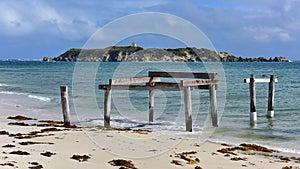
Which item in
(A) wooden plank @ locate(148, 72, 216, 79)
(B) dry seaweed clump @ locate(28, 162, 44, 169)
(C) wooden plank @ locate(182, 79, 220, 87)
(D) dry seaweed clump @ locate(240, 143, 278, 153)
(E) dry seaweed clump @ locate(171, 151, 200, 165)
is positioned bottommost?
(D) dry seaweed clump @ locate(240, 143, 278, 153)

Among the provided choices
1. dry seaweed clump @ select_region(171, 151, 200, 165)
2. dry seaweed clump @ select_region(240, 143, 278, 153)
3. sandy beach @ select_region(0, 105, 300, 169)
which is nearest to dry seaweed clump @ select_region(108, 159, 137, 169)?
sandy beach @ select_region(0, 105, 300, 169)

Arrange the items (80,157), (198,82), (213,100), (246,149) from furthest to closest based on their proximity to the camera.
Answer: (213,100)
(198,82)
(246,149)
(80,157)

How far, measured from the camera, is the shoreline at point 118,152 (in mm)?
9945

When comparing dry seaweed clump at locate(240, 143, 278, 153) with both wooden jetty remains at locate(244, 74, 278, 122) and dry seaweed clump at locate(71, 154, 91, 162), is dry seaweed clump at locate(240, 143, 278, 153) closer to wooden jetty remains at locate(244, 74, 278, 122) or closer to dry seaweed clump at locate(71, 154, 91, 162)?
dry seaweed clump at locate(71, 154, 91, 162)

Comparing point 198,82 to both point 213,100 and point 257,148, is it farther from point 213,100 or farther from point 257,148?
point 257,148

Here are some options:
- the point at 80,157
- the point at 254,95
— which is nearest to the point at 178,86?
the point at 254,95

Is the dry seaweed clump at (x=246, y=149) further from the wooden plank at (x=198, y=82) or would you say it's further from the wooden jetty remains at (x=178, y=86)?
the wooden plank at (x=198, y=82)

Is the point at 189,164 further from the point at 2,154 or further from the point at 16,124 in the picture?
the point at 16,124

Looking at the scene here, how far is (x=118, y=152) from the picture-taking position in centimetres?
1121

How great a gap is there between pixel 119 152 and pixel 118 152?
34 millimetres

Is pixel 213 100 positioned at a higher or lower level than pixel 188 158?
higher

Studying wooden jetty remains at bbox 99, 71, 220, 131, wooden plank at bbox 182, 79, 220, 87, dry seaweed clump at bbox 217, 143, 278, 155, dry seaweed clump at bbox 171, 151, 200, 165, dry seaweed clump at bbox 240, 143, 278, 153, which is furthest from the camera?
wooden jetty remains at bbox 99, 71, 220, 131

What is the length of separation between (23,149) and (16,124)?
17.7 ft

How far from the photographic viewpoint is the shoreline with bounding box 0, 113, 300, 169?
9945 mm
